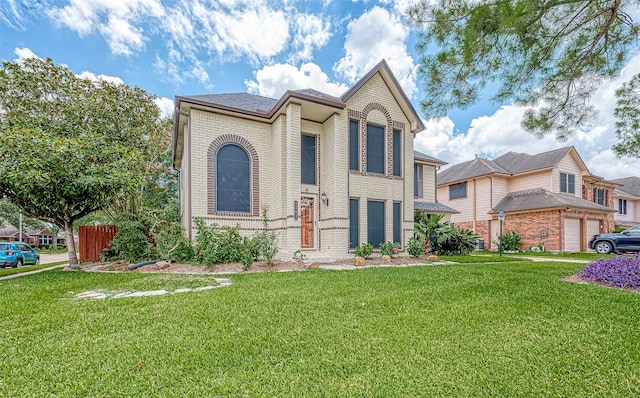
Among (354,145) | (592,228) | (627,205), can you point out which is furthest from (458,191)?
(627,205)

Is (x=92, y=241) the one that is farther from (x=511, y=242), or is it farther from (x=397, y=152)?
(x=511, y=242)

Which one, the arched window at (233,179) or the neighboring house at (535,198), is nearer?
the arched window at (233,179)

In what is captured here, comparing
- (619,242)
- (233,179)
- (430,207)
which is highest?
(233,179)

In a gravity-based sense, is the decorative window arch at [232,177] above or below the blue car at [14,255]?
above

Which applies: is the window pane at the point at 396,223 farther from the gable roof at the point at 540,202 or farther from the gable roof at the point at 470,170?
the gable roof at the point at 470,170

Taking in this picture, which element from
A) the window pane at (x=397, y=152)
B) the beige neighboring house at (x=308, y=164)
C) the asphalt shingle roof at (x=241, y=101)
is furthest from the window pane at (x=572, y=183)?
the asphalt shingle roof at (x=241, y=101)

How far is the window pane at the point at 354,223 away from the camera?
10.4 meters

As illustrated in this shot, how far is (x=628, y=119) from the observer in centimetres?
679

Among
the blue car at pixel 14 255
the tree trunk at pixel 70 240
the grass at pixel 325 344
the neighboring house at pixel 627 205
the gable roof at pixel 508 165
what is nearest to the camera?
the grass at pixel 325 344

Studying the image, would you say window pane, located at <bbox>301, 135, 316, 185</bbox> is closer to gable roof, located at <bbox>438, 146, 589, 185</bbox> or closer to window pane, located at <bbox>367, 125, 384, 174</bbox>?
window pane, located at <bbox>367, 125, 384, 174</bbox>

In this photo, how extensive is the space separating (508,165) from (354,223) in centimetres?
1623

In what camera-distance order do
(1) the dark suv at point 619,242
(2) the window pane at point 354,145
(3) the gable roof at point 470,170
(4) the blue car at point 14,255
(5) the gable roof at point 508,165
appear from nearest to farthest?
1. (2) the window pane at point 354,145
2. (4) the blue car at point 14,255
3. (1) the dark suv at point 619,242
4. (5) the gable roof at point 508,165
5. (3) the gable roof at point 470,170

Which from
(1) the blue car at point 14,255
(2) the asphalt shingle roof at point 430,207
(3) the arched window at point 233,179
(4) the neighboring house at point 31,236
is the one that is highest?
(3) the arched window at point 233,179

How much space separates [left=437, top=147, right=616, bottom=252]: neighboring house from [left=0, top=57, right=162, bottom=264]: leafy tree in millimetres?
19385
